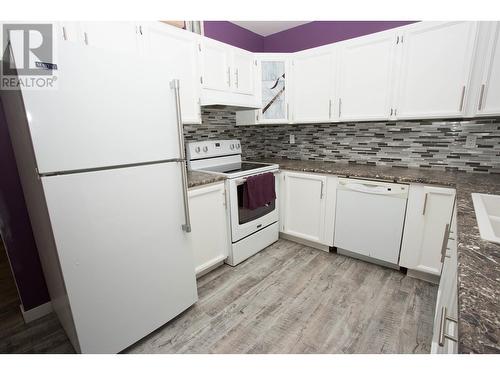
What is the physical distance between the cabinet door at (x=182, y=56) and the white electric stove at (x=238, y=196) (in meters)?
0.43

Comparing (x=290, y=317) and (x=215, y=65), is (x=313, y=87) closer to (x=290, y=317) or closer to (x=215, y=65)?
(x=215, y=65)

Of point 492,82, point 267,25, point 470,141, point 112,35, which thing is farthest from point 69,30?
point 470,141

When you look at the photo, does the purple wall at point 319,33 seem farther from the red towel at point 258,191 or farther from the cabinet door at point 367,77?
the red towel at point 258,191

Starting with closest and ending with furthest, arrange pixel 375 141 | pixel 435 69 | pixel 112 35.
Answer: pixel 112 35 → pixel 435 69 → pixel 375 141

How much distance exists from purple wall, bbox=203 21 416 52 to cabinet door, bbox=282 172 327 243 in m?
1.62

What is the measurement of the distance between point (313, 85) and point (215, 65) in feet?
3.48

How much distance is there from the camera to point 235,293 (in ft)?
6.66

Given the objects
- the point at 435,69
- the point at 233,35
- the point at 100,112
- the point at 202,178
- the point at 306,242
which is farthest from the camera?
the point at 233,35

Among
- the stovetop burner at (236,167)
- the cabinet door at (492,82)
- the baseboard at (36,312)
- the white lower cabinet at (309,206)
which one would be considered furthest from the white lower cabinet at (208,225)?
the cabinet door at (492,82)

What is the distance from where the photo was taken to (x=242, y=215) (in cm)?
239

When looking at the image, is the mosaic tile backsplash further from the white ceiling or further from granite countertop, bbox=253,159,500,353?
the white ceiling

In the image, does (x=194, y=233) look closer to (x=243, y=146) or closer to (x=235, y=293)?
(x=235, y=293)

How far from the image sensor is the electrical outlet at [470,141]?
211 centimetres

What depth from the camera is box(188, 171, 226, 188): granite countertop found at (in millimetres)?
1947
